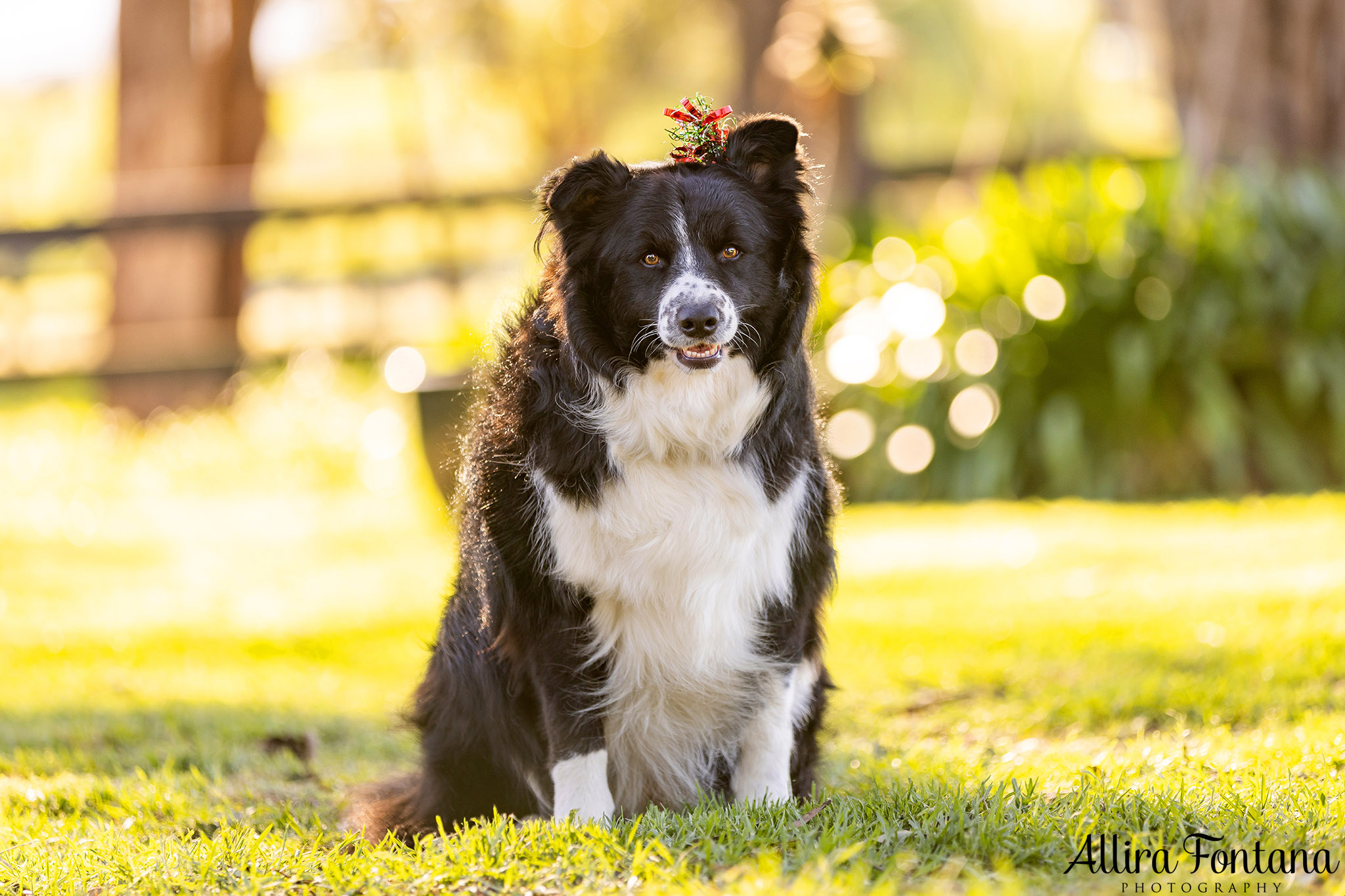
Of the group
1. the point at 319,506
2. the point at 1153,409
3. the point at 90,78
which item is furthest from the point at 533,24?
the point at 1153,409

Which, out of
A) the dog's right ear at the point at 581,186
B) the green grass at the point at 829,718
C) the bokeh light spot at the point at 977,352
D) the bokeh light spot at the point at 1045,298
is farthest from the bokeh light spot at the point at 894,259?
the dog's right ear at the point at 581,186

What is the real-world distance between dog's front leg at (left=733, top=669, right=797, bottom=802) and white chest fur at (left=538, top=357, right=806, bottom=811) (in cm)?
4

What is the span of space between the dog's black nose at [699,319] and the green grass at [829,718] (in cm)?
110

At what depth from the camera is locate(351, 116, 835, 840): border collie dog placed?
3.11 m

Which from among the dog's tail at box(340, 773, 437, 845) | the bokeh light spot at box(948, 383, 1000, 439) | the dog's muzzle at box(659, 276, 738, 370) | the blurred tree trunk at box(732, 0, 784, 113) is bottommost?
the dog's tail at box(340, 773, 437, 845)

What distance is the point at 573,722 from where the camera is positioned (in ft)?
10.3

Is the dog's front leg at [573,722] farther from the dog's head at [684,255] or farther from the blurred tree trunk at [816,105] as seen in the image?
the blurred tree trunk at [816,105]

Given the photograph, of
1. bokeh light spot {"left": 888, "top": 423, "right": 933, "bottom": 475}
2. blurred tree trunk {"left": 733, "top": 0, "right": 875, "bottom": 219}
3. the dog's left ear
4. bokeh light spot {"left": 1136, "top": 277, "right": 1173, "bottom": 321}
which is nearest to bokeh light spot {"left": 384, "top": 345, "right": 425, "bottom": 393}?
bokeh light spot {"left": 888, "top": 423, "right": 933, "bottom": 475}

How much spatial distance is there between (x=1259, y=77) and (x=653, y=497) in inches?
331

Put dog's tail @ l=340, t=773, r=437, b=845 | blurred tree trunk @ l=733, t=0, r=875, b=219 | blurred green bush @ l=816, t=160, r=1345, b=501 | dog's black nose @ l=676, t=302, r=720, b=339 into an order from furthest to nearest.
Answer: blurred tree trunk @ l=733, t=0, r=875, b=219, blurred green bush @ l=816, t=160, r=1345, b=501, dog's tail @ l=340, t=773, r=437, b=845, dog's black nose @ l=676, t=302, r=720, b=339

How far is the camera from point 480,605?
10.9 ft

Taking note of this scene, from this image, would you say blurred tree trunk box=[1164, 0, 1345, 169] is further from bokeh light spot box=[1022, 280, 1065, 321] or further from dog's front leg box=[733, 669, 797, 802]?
dog's front leg box=[733, 669, 797, 802]

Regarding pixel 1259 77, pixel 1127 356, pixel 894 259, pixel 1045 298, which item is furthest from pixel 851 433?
pixel 1259 77

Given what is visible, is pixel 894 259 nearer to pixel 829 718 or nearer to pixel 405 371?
pixel 405 371
